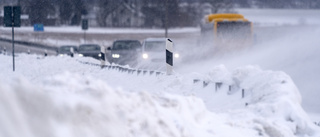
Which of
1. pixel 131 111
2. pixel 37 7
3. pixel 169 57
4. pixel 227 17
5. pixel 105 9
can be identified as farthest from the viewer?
pixel 105 9

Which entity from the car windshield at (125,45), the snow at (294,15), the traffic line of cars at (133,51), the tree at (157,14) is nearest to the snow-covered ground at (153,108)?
the traffic line of cars at (133,51)

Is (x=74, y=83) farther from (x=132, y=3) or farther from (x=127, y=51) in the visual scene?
(x=132, y=3)

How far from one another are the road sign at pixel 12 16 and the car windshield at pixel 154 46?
6434mm

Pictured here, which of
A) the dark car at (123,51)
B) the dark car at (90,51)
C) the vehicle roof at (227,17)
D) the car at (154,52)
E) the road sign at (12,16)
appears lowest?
the dark car at (90,51)

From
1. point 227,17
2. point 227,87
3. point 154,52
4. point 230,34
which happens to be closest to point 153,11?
point 227,17

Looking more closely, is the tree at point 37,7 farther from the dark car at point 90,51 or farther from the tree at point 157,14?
the tree at point 157,14

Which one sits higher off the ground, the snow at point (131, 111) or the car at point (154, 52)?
the snow at point (131, 111)

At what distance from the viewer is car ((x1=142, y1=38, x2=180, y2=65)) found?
2483cm

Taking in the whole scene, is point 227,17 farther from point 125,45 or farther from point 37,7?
point 37,7

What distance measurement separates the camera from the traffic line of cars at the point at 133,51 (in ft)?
82.0

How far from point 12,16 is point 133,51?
1111 centimetres

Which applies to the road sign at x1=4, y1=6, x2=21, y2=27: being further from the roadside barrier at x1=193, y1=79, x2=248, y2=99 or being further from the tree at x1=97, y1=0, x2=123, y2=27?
the tree at x1=97, y1=0, x2=123, y2=27

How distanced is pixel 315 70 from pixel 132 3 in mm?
81670

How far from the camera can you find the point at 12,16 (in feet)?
71.5
